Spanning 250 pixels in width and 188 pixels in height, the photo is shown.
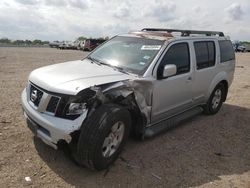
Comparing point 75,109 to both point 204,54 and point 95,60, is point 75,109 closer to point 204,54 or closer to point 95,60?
point 95,60

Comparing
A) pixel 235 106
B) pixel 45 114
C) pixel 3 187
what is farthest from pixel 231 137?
pixel 3 187

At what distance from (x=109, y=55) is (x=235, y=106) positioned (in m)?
4.41

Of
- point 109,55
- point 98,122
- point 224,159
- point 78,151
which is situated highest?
point 109,55

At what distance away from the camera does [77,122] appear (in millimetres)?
3875

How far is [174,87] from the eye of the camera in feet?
17.9

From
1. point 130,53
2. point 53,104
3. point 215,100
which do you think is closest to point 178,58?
point 130,53

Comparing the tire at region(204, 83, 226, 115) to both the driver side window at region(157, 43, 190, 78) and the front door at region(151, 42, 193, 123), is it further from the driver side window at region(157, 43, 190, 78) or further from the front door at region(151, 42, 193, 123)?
the driver side window at region(157, 43, 190, 78)

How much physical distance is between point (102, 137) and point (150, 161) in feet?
3.56

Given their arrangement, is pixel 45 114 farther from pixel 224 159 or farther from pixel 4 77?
pixel 4 77

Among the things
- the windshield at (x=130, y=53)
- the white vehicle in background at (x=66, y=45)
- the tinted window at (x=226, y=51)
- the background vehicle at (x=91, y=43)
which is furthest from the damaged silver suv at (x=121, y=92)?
the white vehicle in background at (x=66, y=45)

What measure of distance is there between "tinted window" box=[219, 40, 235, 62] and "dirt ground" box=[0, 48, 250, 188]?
5.92ft

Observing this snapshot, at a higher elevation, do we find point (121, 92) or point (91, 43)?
point (121, 92)

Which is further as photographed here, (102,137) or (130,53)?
(130,53)

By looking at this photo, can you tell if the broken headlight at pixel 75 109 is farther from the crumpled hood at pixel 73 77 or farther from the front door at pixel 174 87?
the front door at pixel 174 87
